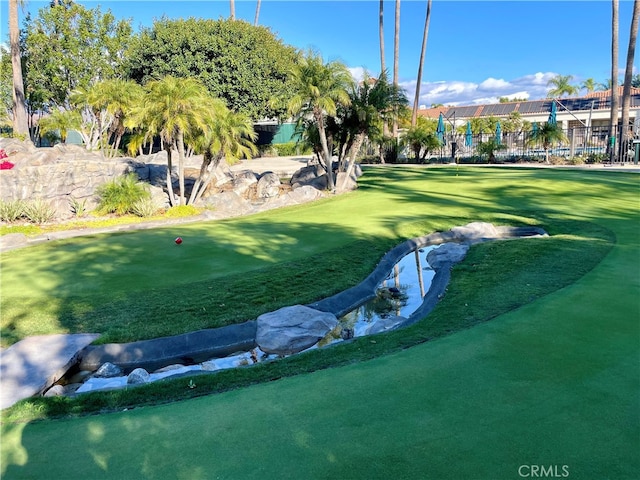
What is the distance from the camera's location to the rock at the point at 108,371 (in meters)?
5.27

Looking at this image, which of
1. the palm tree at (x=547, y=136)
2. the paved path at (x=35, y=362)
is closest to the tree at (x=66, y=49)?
the palm tree at (x=547, y=136)

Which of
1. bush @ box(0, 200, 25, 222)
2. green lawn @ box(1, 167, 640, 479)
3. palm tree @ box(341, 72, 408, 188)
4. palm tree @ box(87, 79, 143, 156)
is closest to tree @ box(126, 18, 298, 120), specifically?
palm tree @ box(87, 79, 143, 156)

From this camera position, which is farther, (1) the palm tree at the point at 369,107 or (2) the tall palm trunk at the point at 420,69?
(2) the tall palm trunk at the point at 420,69

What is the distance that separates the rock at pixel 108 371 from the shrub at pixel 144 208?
33.5ft

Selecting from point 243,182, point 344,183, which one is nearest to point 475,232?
point 344,183

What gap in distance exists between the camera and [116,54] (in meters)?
32.6

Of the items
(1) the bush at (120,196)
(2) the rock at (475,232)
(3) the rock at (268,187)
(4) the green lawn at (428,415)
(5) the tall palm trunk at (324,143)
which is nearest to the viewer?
(4) the green lawn at (428,415)

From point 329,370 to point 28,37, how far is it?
33.5 metres

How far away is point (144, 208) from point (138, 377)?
1082 cm

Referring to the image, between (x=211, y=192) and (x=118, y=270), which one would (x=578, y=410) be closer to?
(x=118, y=270)

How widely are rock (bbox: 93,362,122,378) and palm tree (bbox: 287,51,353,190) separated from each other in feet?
45.1

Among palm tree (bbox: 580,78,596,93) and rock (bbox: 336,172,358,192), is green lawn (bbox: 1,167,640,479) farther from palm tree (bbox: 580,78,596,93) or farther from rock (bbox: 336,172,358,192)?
palm tree (bbox: 580,78,596,93)

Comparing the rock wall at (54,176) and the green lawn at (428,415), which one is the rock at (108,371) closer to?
the green lawn at (428,415)

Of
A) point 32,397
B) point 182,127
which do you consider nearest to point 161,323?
point 32,397
